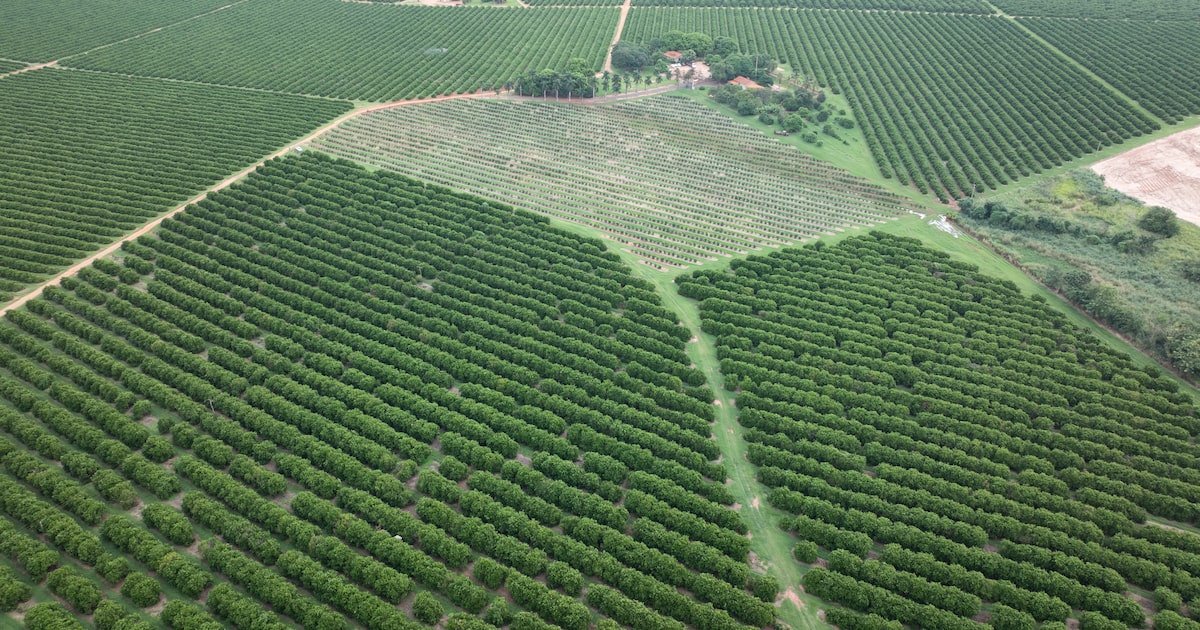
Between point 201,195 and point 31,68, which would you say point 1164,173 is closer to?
point 201,195

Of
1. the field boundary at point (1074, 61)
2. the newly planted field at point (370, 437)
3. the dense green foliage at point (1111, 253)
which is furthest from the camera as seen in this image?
the field boundary at point (1074, 61)

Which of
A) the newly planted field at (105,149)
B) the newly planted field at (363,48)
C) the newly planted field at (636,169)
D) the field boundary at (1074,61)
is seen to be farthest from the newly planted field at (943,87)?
the newly planted field at (105,149)

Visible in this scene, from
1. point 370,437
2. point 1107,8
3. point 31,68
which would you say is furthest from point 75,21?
point 1107,8

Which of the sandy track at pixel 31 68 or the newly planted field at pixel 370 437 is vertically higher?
the sandy track at pixel 31 68

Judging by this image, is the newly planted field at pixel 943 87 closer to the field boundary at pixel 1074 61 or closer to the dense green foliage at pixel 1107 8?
the field boundary at pixel 1074 61

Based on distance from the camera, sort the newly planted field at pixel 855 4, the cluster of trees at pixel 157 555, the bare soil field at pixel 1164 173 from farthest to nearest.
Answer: the newly planted field at pixel 855 4 < the bare soil field at pixel 1164 173 < the cluster of trees at pixel 157 555
